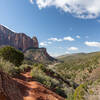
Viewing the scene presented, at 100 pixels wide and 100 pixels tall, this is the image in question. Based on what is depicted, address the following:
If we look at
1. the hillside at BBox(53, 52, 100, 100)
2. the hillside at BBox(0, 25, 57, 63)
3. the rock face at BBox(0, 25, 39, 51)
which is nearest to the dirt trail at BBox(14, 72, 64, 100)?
the hillside at BBox(53, 52, 100, 100)

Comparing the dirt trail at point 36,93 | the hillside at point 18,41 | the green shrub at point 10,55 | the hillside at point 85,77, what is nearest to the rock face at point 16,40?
the hillside at point 18,41

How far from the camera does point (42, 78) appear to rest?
10.1 metres

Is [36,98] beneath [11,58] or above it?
beneath

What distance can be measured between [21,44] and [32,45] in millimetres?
16750

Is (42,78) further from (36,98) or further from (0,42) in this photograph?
(0,42)

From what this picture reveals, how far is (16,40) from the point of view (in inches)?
5418

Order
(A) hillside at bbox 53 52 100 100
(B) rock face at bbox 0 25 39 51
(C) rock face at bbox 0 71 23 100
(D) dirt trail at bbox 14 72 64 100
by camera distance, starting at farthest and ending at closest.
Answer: (B) rock face at bbox 0 25 39 51 < (D) dirt trail at bbox 14 72 64 100 < (A) hillside at bbox 53 52 100 100 < (C) rock face at bbox 0 71 23 100

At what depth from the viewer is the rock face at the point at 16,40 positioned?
133125 millimetres

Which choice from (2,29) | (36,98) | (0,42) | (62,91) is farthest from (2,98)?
(2,29)

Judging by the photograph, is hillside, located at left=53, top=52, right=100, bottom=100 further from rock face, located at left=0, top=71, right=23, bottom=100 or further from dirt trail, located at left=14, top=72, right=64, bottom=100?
rock face, located at left=0, top=71, right=23, bottom=100

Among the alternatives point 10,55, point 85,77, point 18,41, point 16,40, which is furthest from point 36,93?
point 16,40

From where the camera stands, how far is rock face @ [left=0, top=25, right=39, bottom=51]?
133125 mm

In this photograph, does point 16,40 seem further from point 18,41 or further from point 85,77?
point 85,77

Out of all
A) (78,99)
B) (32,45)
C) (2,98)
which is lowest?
(78,99)
